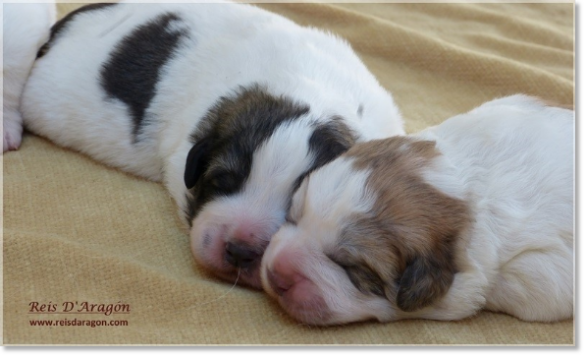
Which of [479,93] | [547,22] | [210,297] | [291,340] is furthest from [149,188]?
[547,22]

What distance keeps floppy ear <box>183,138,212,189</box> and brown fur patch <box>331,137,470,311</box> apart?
791 mm

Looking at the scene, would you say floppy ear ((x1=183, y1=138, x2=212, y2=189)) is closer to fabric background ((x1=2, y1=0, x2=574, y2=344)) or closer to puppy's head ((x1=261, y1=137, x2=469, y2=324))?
fabric background ((x1=2, y1=0, x2=574, y2=344))

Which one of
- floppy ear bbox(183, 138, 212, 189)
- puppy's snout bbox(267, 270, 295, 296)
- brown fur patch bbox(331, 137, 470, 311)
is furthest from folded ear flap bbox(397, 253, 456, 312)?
floppy ear bbox(183, 138, 212, 189)

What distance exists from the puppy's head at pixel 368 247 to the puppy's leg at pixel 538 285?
0.27 meters

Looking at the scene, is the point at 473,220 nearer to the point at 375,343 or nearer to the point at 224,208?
the point at 375,343

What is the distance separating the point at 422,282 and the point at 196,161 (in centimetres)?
116

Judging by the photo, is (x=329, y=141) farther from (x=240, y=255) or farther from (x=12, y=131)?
(x=12, y=131)

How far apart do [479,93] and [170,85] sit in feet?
8.05

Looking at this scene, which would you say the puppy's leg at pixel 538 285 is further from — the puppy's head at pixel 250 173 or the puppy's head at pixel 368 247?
the puppy's head at pixel 250 173

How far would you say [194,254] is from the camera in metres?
2.99

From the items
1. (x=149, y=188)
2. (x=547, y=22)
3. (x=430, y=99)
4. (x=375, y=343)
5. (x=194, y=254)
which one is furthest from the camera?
(x=547, y=22)

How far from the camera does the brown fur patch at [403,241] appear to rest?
100 inches

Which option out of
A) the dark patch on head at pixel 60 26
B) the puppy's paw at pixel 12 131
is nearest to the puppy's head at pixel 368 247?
the puppy's paw at pixel 12 131

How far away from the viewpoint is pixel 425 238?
255cm
